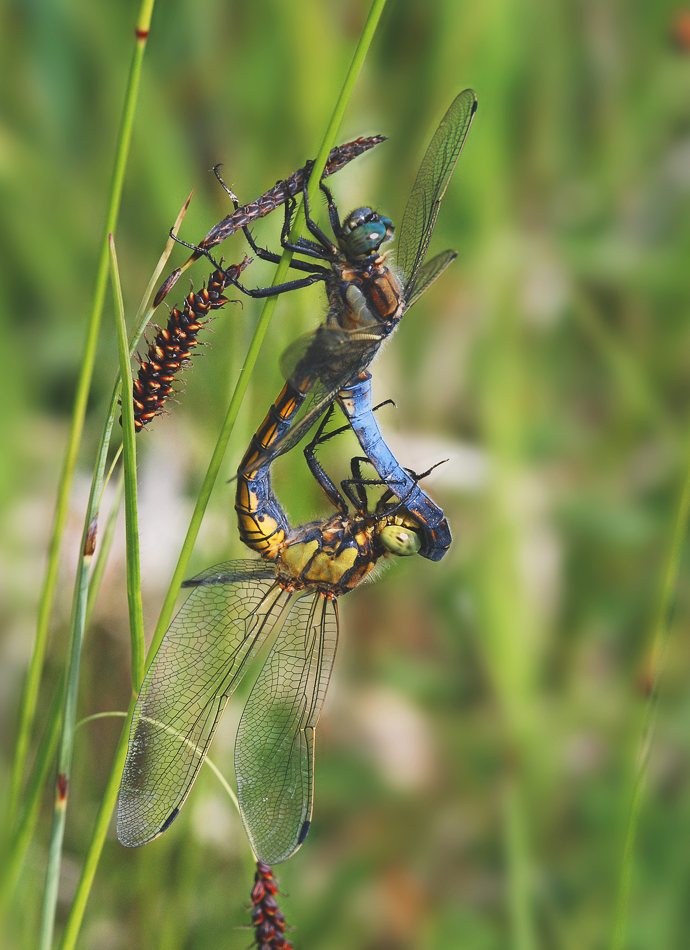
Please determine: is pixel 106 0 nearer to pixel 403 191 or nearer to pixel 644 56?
pixel 403 191

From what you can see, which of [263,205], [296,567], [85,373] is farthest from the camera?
[296,567]

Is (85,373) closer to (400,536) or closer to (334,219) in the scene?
(334,219)

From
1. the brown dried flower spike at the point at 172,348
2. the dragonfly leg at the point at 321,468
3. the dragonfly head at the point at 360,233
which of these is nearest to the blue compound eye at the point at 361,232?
the dragonfly head at the point at 360,233

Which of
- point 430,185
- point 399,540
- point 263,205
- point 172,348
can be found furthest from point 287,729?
point 430,185

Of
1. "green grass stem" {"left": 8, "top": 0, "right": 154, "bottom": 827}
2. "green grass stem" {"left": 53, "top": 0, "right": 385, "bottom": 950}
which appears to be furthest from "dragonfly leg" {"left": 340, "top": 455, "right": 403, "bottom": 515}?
"green grass stem" {"left": 8, "top": 0, "right": 154, "bottom": 827}

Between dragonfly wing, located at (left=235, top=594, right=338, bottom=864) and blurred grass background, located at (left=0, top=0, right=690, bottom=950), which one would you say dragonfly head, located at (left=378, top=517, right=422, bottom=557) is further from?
blurred grass background, located at (left=0, top=0, right=690, bottom=950)

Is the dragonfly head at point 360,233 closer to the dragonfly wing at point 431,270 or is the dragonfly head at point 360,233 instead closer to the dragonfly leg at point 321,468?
the dragonfly wing at point 431,270
